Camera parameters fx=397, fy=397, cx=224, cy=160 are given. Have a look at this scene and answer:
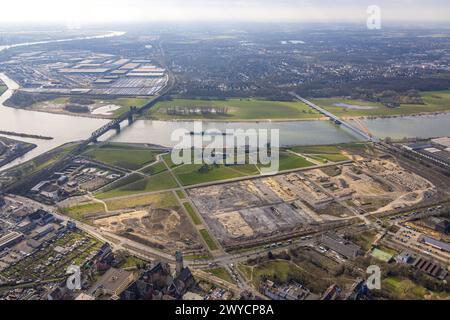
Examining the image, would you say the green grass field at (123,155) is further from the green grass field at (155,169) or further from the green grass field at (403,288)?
the green grass field at (403,288)

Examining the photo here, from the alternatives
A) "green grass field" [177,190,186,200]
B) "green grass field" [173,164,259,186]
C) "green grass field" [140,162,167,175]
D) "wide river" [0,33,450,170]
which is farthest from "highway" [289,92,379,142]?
"green grass field" [177,190,186,200]

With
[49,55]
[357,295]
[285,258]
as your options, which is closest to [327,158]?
[285,258]

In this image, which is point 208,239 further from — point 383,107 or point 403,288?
point 383,107

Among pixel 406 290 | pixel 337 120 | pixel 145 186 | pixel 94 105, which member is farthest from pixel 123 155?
pixel 406 290

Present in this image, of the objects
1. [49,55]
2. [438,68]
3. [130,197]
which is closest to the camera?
[130,197]

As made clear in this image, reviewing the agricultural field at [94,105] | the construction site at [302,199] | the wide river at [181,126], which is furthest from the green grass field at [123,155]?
the agricultural field at [94,105]

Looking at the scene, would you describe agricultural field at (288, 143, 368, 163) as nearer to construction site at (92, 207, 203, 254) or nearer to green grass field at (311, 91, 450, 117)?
green grass field at (311, 91, 450, 117)

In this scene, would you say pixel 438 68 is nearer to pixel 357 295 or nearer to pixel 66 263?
pixel 357 295
